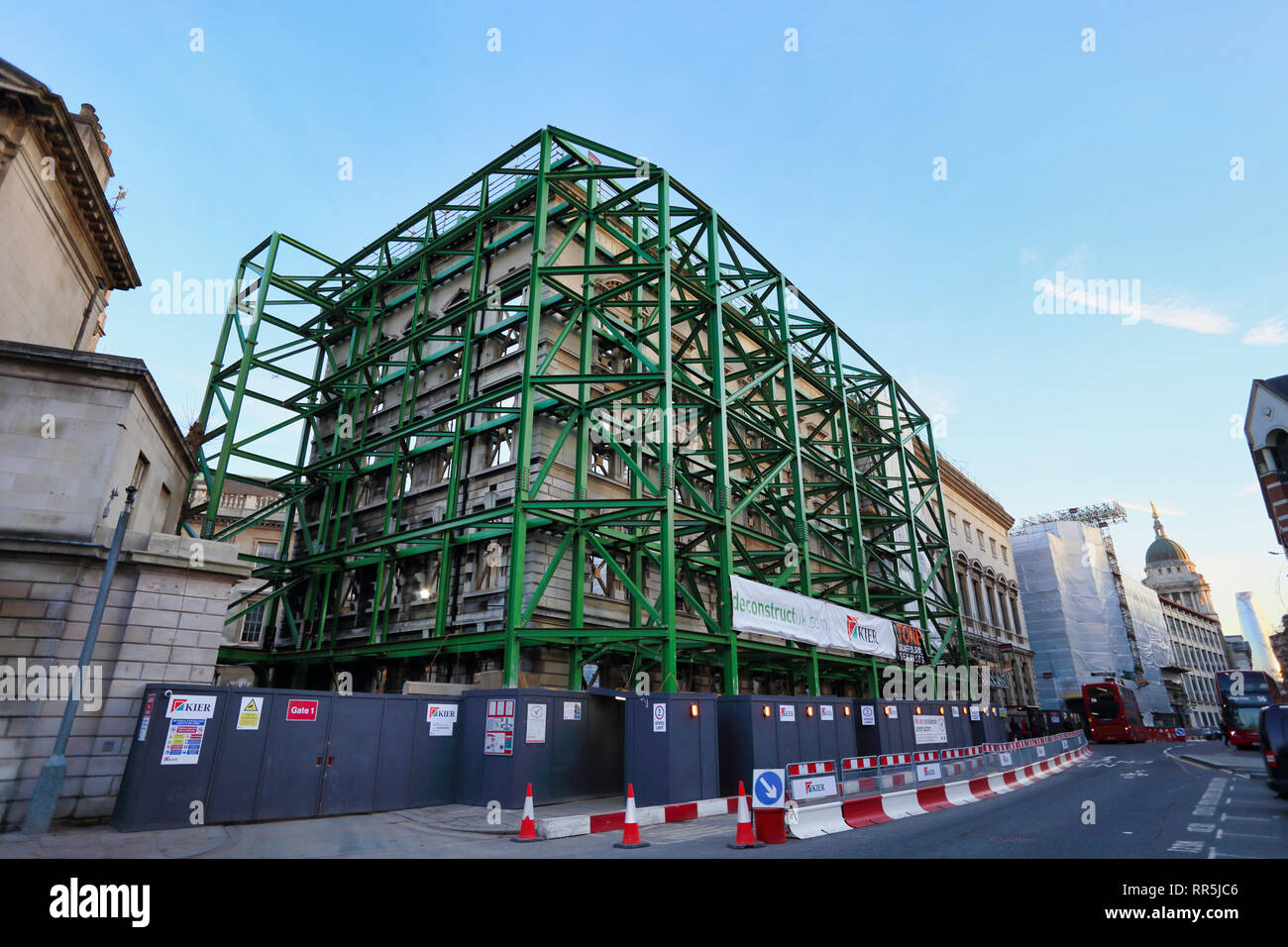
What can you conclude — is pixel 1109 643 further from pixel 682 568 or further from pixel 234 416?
pixel 234 416

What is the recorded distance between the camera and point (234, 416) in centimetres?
2486

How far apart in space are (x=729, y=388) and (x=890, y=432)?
11146 mm

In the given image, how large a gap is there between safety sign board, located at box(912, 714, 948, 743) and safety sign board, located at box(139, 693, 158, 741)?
1943 cm

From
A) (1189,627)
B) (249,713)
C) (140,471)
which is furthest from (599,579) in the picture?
(1189,627)

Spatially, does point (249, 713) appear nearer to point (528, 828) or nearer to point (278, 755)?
point (278, 755)

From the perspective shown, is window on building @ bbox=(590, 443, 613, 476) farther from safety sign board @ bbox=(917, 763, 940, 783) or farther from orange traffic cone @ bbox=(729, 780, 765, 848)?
orange traffic cone @ bbox=(729, 780, 765, 848)

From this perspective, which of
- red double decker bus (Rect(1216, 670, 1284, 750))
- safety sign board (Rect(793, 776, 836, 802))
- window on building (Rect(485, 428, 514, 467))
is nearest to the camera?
safety sign board (Rect(793, 776, 836, 802))

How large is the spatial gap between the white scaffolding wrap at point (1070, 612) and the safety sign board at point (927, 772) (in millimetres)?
43713

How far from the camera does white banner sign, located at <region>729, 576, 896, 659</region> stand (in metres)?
18.1

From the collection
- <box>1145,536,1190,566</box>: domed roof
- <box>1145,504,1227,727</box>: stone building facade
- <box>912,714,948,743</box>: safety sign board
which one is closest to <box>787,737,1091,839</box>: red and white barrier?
<box>912,714,948,743</box>: safety sign board

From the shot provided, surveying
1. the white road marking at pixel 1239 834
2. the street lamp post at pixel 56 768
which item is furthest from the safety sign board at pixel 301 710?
the white road marking at pixel 1239 834

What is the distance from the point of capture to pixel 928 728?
22.1 m

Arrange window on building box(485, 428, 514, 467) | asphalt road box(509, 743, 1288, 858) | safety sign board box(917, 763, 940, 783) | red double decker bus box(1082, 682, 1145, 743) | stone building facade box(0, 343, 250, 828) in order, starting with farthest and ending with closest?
red double decker bus box(1082, 682, 1145, 743) < window on building box(485, 428, 514, 467) < safety sign board box(917, 763, 940, 783) < stone building facade box(0, 343, 250, 828) < asphalt road box(509, 743, 1288, 858)
